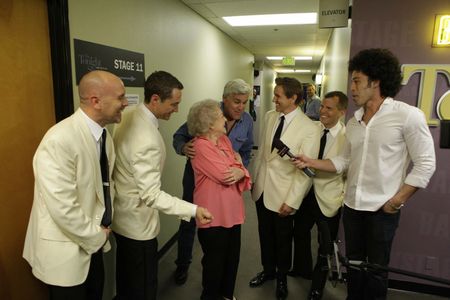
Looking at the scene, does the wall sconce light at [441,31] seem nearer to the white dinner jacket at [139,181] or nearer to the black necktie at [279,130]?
the black necktie at [279,130]

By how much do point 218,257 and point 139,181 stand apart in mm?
766

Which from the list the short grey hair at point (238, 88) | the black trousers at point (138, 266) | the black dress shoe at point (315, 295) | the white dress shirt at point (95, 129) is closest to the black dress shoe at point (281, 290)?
the black dress shoe at point (315, 295)

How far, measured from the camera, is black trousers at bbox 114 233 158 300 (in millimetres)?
1702

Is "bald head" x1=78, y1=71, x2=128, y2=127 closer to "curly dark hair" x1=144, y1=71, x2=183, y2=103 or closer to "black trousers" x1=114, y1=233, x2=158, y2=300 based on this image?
"curly dark hair" x1=144, y1=71, x2=183, y2=103

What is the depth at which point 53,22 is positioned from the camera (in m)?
1.61

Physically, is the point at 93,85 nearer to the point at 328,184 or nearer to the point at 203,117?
the point at 203,117

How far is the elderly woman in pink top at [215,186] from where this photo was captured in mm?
1786

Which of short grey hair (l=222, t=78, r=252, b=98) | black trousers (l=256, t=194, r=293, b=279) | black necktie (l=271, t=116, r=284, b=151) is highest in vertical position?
short grey hair (l=222, t=78, r=252, b=98)

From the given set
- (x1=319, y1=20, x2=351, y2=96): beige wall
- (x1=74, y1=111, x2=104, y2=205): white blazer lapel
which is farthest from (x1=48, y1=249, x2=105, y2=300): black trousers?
(x1=319, y1=20, x2=351, y2=96): beige wall

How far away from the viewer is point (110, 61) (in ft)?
6.75

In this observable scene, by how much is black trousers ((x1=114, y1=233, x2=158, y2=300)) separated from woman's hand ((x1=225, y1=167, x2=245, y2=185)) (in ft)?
1.80

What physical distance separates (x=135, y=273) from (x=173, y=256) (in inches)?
50.1

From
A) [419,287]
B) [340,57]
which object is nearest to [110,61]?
[340,57]

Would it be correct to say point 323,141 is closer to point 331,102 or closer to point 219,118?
point 331,102
